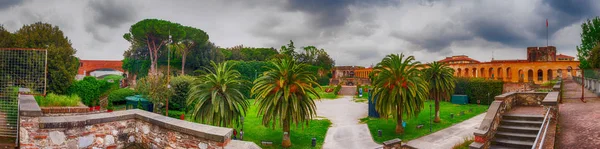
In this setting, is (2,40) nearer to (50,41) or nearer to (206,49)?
(50,41)

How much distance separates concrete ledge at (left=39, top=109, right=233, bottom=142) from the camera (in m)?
4.12

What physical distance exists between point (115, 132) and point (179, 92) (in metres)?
16.1

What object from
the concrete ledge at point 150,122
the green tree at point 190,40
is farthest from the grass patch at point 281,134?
the green tree at point 190,40

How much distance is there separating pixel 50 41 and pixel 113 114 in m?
20.3

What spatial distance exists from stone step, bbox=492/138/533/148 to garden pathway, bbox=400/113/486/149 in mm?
2968

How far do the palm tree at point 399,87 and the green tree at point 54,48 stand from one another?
61.8ft

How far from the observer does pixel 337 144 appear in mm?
15617

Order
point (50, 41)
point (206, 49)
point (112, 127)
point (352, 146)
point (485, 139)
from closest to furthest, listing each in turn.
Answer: point (112, 127)
point (485, 139)
point (352, 146)
point (50, 41)
point (206, 49)

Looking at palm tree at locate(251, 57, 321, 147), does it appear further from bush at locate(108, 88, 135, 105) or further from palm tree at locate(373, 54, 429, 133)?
bush at locate(108, 88, 135, 105)

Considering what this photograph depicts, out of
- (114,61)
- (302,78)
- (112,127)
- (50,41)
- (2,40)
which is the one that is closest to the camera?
(112,127)

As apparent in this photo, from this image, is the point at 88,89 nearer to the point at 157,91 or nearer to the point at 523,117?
the point at 157,91

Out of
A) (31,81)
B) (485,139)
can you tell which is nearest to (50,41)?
(31,81)

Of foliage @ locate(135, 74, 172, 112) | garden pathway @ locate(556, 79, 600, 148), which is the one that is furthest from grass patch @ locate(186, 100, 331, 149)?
garden pathway @ locate(556, 79, 600, 148)

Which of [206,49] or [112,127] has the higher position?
[206,49]
